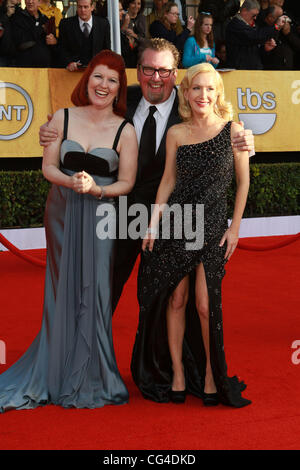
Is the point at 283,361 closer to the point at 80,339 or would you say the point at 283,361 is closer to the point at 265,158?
the point at 80,339

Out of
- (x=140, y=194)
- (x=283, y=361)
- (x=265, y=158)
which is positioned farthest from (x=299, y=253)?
(x=140, y=194)

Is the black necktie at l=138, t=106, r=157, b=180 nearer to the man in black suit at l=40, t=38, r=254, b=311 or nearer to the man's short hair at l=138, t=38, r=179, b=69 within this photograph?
the man in black suit at l=40, t=38, r=254, b=311

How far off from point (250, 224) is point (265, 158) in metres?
1.40

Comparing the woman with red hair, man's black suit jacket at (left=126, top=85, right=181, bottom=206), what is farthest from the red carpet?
man's black suit jacket at (left=126, top=85, right=181, bottom=206)

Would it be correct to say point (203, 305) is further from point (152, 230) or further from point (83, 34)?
point (83, 34)

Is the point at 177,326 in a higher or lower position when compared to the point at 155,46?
lower

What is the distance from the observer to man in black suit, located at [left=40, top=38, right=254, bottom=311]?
348 cm

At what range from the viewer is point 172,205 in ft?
11.2

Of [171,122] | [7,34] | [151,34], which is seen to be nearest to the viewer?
[171,122]

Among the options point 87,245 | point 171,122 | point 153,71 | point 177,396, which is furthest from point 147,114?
point 177,396

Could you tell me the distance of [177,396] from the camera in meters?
3.48

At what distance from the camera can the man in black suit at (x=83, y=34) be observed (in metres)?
8.29

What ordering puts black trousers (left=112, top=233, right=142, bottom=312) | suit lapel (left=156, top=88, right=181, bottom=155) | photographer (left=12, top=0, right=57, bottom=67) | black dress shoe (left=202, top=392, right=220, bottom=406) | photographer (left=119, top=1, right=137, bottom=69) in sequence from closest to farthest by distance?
1. black dress shoe (left=202, top=392, right=220, bottom=406)
2. suit lapel (left=156, top=88, right=181, bottom=155)
3. black trousers (left=112, top=233, right=142, bottom=312)
4. photographer (left=12, top=0, right=57, bottom=67)
5. photographer (left=119, top=1, right=137, bottom=69)

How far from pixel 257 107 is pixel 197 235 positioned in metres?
6.45
